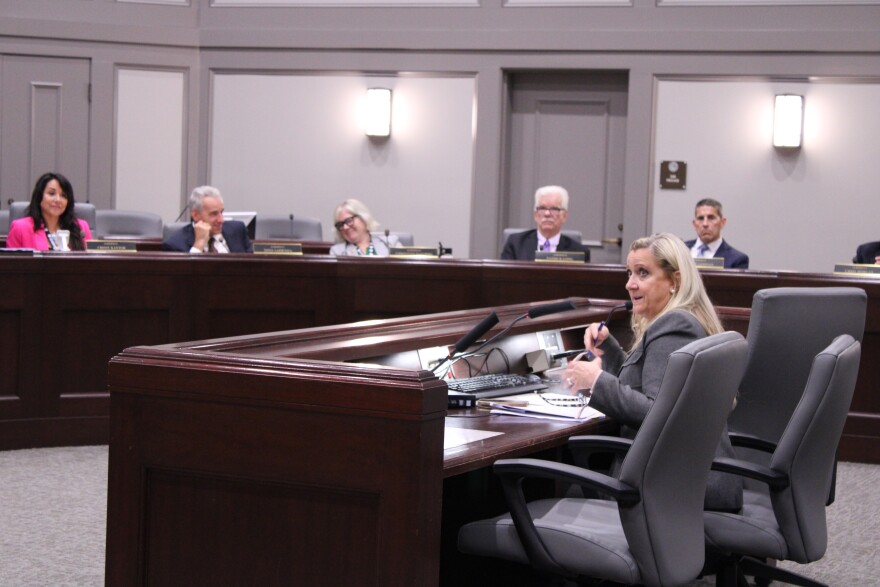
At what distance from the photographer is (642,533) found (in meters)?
2.37

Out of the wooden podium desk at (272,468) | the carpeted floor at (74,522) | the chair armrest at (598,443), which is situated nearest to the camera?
the wooden podium desk at (272,468)

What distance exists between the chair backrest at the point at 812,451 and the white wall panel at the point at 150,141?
6.67 m

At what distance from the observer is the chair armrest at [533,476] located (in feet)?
7.82

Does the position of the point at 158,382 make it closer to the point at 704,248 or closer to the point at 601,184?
the point at 704,248

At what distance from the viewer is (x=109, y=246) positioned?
18.6 feet

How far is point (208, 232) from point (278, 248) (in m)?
0.62

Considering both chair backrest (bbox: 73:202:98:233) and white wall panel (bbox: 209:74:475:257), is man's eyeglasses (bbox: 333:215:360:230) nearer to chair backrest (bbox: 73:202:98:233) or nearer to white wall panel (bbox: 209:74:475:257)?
chair backrest (bbox: 73:202:98:233)

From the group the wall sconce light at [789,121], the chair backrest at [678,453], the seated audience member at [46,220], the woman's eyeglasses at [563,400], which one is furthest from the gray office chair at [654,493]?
the wall sconce light at [789,121]

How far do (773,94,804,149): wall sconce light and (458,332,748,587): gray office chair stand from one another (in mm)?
5591

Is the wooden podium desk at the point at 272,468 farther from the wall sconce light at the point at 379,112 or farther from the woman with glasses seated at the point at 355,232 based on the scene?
the wall sconce light at the point at 379,112

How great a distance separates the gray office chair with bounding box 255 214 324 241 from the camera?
7.59 meters

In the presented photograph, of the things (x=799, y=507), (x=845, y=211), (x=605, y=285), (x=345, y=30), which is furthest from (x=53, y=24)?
(x=799, y=507)

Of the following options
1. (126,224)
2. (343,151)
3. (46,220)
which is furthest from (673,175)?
(46,220)

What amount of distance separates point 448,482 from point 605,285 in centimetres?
259
